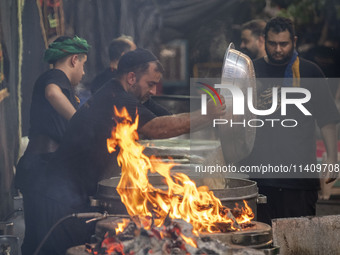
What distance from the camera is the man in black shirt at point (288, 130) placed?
6219 millimetres

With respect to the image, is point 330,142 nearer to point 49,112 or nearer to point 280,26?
point 280,26

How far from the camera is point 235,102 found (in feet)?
17.0

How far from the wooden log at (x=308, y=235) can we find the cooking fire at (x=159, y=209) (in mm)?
384

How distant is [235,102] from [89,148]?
1129 mm

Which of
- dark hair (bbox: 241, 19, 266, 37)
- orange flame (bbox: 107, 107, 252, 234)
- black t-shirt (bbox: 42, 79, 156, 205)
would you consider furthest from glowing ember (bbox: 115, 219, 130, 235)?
dark hair (bbox: 241, 19, 266, 37)

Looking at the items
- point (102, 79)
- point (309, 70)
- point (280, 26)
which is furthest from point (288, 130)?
point (102, 79)

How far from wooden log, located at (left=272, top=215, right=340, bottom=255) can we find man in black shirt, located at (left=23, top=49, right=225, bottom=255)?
94 cm

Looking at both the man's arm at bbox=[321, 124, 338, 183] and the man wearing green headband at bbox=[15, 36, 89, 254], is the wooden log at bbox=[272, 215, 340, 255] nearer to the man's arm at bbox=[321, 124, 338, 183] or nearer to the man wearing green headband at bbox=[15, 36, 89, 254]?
the man's arm at bbox=[321, 124, 338, 183]

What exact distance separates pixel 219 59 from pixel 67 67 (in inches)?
162

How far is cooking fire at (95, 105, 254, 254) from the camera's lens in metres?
4.05

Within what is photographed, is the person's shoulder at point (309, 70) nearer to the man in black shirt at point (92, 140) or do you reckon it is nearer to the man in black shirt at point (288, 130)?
the man in black shirt at point (288, 130)

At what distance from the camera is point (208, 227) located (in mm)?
4418

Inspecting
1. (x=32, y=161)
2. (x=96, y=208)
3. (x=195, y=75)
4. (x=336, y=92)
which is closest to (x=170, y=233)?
(x=96, y=208)

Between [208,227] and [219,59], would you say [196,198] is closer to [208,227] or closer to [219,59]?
[208,227]
